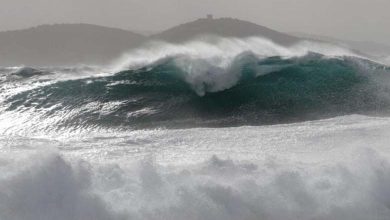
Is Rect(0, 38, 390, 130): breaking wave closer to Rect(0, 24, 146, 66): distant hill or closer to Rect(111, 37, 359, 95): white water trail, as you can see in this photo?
Rect(111, 37, 359, 95): white water trail

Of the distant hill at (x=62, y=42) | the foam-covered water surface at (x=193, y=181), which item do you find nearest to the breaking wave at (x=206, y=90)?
the foam-covered water surface at (x=193, y=181)

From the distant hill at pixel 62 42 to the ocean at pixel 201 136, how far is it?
27.1m

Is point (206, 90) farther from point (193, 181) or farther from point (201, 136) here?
point (193, 181)

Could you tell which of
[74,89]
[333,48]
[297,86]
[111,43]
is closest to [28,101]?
[74,89]

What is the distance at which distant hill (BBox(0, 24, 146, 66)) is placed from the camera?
136 feet

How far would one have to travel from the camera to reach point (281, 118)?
9.99 m

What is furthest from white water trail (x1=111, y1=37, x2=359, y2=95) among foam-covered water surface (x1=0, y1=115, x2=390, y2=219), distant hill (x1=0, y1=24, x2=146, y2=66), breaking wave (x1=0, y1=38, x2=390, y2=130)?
distant hill (x1=0, y1=24, x2=146, y2=66)

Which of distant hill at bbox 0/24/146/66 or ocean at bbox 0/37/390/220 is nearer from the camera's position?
ocean at bbox 0/37/390/220

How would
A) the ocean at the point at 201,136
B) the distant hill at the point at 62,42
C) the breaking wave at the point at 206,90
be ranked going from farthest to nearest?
the distant hill at the point at 62,42, the breaking wave at the point at 206,90, the ocean at the point at 201,136

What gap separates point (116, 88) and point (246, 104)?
2.50 meters

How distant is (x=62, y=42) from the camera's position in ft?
152

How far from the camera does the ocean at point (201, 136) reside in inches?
198

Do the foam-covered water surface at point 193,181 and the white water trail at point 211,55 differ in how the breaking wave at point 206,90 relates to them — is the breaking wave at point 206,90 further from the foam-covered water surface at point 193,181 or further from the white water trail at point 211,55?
the foam-covered water surface at point 193,181

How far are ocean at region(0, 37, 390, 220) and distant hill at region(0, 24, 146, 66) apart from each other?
1068 inches
